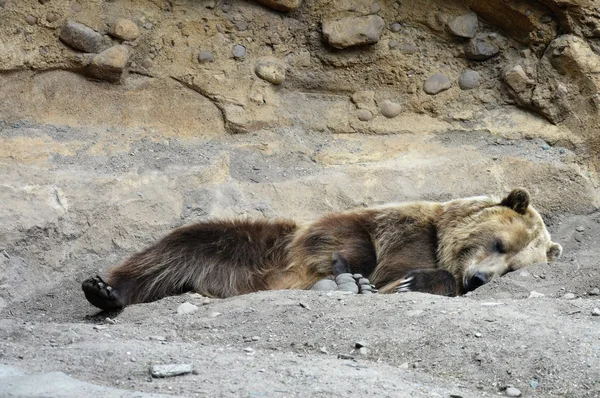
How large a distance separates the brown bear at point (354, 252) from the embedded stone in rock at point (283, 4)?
6.45 ft

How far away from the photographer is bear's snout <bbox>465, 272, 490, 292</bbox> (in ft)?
20.6

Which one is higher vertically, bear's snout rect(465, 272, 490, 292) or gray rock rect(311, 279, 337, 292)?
bear's snout rect(465, 272, 490, 292)

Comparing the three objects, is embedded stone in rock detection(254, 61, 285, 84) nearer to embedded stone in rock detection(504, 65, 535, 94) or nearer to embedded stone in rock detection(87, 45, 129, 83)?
embedded stone in rock detection(87, 45, 129, 83)

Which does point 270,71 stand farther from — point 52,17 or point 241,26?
point 52,17

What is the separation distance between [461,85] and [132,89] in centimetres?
274

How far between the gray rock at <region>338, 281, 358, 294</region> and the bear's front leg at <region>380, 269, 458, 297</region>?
0.34 metres

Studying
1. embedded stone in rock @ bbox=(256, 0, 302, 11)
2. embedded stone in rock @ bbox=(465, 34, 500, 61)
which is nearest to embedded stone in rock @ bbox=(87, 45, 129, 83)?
embedded stone in rock @ bbox=(256, 0, 302, 11)

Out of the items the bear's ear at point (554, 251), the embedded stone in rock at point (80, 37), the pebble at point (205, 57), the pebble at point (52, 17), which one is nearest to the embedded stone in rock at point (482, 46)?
the bear's ear at point (554, 251)

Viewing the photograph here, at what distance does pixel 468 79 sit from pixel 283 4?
1.68 metres

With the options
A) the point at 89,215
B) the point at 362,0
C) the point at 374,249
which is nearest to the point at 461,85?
the point at 362,0

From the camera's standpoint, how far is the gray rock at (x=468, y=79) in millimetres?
7926

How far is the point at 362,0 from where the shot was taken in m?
7.75

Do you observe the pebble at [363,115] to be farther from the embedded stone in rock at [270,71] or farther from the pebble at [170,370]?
the pebble at [170,370]

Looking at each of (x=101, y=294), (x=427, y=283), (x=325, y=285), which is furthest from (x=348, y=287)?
(x=101, y=294)
